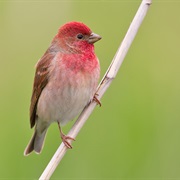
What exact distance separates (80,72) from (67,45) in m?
0.35

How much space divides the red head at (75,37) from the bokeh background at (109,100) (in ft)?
1.77

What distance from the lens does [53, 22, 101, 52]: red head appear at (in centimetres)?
591

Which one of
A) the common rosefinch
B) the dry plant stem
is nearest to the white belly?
the common rosefinch

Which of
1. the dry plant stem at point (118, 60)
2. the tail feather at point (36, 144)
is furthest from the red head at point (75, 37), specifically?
the tail feather at point (36, 144)

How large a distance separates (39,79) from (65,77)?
0.40m

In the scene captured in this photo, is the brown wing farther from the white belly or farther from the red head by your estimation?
the red head

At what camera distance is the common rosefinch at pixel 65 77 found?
5.80 metres
